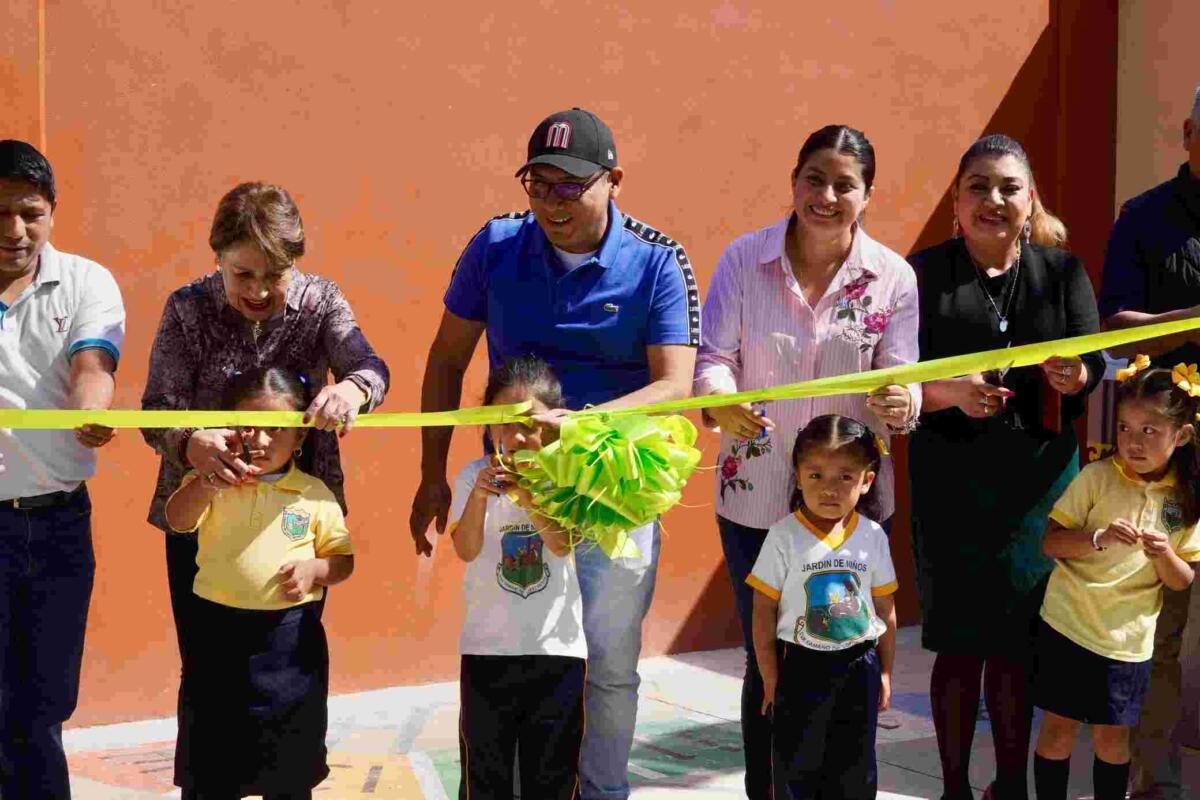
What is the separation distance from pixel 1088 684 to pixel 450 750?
2430mm

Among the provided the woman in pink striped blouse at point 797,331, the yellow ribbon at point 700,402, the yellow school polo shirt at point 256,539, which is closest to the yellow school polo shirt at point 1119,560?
the yellow ribbon at point 700,402

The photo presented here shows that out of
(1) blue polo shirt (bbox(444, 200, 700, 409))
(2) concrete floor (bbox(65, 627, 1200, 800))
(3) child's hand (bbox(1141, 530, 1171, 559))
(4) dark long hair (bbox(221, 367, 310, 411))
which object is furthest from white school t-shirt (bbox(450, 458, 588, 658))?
(3) child's hand (bbox(1141, 530, 1171, 559))

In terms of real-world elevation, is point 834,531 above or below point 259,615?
above

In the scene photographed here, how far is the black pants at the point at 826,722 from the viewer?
13.8 ft

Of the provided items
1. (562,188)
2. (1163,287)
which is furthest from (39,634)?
(1163,287)

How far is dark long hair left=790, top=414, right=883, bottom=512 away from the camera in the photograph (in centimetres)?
421

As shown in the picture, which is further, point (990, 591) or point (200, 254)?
point (200, 254)

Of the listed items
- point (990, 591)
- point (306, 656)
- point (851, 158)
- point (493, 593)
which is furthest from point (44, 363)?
point (990, 591)

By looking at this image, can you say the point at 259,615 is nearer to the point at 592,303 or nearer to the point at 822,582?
the point at 592,303

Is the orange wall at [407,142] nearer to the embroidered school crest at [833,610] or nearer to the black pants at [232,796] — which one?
the black pants at [232,796]

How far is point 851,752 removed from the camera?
4.23m

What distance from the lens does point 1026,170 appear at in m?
4.61

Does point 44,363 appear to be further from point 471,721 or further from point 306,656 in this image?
point 471,721

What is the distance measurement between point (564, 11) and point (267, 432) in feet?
10.5
